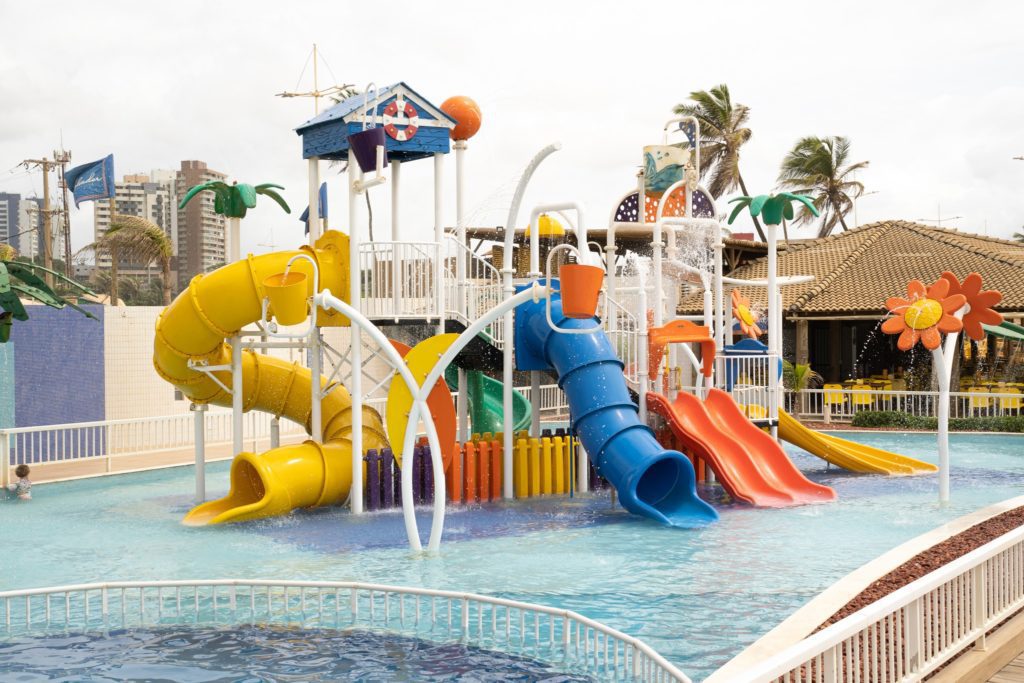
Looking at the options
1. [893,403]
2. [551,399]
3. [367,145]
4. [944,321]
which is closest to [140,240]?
[551,399]

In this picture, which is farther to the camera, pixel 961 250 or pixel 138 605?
pixel 961 250

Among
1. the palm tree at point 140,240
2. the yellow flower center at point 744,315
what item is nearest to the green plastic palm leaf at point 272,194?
the yellow flower center at point 744,315

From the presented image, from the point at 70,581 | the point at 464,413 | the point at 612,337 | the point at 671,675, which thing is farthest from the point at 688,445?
the point at 671,675

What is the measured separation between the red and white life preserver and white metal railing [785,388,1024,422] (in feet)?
44.9

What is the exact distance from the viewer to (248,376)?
586 inches

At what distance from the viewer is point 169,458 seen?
1884cm

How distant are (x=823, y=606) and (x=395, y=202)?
941 cm

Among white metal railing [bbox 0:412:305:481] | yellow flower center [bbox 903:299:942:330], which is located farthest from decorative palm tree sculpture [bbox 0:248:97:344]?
yellow flower center [bbox 903:299:942:330]

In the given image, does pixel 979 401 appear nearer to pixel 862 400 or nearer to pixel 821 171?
pixel 862 400

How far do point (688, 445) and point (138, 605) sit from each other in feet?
27.7

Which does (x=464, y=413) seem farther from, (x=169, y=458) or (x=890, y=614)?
(x=890, y=614)

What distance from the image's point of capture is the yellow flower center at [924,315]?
13.9 m

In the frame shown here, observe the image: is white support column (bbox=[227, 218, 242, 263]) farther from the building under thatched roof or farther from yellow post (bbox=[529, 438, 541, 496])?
the building under thatched roof

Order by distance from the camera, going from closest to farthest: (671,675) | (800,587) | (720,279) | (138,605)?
1. (671,675)
2. (138,605)
3. (800,587)
4. (720,279)
